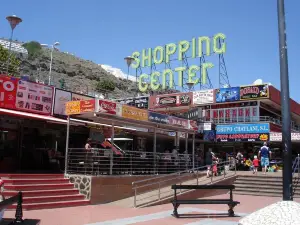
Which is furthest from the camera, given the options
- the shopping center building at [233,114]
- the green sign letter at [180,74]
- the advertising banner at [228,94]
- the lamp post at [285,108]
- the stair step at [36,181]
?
the green sign letter at [180,74]

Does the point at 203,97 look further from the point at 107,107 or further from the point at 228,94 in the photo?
the point at 107,107

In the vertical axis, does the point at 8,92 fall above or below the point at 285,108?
above

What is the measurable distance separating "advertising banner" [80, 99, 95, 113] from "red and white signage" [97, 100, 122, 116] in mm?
244

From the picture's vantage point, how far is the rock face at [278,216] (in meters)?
4.73

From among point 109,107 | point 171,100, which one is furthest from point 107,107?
point 171,100

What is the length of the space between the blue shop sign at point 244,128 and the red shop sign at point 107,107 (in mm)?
16027

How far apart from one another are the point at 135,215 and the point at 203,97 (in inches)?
899

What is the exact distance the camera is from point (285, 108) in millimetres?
7605

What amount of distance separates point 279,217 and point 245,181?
14.1 m

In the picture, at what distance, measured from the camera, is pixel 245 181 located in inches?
726

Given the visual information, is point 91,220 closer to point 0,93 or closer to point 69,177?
point 69,177

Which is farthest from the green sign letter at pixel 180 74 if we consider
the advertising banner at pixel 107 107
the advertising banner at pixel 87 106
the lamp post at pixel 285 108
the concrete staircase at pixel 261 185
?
the lamp post at pixel 285 108

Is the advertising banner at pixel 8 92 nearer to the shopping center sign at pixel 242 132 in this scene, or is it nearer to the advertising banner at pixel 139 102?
the shopping center sign at pixel 242 132

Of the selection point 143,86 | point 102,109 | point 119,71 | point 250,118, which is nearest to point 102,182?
point 102,109
